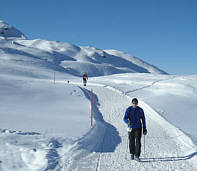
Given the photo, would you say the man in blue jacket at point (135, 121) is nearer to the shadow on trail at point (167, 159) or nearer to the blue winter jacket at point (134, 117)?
the blue winter jacket at point (134, 117)

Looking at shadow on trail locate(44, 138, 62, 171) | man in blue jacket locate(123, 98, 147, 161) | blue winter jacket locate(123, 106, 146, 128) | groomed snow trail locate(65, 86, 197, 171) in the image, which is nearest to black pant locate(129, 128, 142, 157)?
man in blue jacket locate(123, 98, 147, 161)

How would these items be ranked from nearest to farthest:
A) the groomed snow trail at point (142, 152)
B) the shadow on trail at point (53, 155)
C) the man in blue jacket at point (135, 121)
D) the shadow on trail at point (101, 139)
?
the shadow on trail at point (53, 155) → the groomed snow trail at point (142, 152) → the man in blue jacket at point (135, 121) → the shadow on trail at point (101, 139)

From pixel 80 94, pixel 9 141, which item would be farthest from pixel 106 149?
pixel 80 94

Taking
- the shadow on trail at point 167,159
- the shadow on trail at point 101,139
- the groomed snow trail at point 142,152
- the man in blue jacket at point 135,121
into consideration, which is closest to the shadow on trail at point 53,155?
the groomed snow trail at point 142,152

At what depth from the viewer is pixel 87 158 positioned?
6.35 metres

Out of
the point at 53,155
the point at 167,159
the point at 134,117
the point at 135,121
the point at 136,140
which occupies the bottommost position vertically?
the point at 167,159

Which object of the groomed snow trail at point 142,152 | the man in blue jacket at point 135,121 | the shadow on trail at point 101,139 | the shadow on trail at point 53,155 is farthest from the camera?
the shadow on trail at point 101,139

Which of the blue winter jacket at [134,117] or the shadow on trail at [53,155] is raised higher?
the blue winter jacket at [134,117]

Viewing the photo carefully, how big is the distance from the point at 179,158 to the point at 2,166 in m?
4.68

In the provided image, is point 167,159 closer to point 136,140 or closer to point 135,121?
point 136,140

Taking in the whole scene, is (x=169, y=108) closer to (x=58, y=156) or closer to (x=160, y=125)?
(x=160, y=125)

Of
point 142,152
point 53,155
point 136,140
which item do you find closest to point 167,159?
point 142,152

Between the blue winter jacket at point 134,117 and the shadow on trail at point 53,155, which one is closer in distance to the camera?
the shadow on trail at point 53,155

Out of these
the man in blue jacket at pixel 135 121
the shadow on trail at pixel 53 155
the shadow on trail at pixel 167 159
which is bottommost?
the shadow on trail at pixel 167 159
